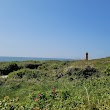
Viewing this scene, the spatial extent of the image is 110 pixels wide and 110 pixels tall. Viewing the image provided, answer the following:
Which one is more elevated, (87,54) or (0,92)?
(87,54)

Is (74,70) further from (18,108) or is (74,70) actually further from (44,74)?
(18,108)

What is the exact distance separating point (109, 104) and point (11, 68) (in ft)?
90.2

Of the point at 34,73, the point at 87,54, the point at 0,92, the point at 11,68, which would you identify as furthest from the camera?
the point at 87,54

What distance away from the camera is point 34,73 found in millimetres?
22703

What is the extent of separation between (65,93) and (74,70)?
43.4 ft

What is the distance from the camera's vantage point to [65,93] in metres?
10.3

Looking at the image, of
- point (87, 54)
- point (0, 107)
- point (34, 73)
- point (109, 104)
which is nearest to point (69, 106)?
point (109, 104)

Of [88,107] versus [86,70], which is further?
[86,70]

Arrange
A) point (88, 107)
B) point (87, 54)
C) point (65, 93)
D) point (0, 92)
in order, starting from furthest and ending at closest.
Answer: point (87, 54) → point (0, 92) → point (65, 93) → point (88, 107)

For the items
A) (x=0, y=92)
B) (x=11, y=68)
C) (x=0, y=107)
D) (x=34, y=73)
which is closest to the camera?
(x=0, y=107)

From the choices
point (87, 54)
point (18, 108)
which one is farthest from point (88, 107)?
point (87, 54)

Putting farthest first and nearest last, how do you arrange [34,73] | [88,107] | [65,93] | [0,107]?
[34,73], [65,93], [0,107], [88,107]

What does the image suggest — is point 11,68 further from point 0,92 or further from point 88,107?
point 88,107

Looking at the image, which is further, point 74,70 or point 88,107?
point 74,70
